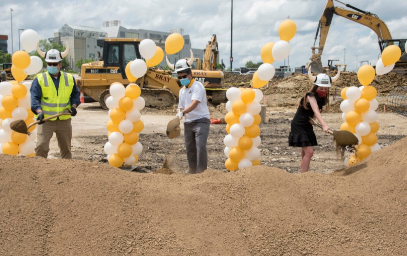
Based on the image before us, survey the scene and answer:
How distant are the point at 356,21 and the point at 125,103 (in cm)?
1929

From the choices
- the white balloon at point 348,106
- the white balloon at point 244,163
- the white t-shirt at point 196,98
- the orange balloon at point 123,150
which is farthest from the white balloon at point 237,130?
the orange balloon at point 123,150

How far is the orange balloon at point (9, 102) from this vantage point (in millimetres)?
6273

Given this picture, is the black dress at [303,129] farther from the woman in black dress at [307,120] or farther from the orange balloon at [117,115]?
the orange balloon at [117,115]

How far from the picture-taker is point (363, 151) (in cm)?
614

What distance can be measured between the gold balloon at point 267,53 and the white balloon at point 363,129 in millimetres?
1608

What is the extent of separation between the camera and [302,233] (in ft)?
11.0

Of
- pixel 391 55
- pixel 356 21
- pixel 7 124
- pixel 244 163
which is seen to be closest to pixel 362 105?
pixel 391 55

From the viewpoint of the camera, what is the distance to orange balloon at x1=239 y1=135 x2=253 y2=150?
5.89m

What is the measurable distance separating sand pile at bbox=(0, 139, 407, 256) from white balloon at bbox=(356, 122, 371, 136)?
6.20 ft

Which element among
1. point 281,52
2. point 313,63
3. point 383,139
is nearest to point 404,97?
point 313,63

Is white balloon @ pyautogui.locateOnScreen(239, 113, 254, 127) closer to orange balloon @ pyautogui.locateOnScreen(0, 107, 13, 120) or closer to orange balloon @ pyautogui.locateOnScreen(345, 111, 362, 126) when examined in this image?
orange balloon @ pyautogui.locateOnScreen(345, 111, 362, 126)

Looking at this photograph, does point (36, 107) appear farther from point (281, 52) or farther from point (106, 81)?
point (106, 81)

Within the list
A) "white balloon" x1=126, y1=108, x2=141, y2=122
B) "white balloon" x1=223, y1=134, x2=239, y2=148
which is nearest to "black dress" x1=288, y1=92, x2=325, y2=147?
"white balloon" x1=223, y1=134, x2=239, y2=148

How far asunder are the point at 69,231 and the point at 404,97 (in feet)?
57.2
